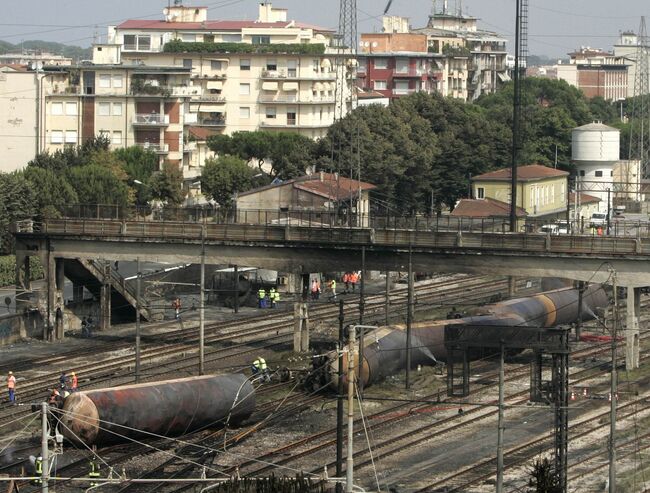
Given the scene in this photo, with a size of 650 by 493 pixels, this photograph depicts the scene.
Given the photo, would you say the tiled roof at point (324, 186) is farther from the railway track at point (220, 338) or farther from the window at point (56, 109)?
the window at point (56, 109)

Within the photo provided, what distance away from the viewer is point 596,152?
118500 mm

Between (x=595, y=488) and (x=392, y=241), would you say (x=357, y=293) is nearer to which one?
(x=392, y=241)

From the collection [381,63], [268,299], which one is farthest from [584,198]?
[381,63]

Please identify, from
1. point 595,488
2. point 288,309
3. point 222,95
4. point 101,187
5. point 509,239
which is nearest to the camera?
point 595,488

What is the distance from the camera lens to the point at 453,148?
11356cm

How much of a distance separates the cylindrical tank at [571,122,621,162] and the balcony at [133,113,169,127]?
106 feet

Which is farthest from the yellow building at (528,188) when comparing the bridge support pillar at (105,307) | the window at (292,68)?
the bridge support pillar at (105,307)

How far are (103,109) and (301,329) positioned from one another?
165 ft

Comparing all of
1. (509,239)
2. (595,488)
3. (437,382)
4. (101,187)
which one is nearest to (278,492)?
(595,488)

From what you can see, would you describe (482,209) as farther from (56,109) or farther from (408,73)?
(408,73)

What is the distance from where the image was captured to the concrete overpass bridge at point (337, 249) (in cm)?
5462

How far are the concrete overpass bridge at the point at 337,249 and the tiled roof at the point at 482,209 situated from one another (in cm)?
3144

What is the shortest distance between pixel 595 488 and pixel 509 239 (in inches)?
711

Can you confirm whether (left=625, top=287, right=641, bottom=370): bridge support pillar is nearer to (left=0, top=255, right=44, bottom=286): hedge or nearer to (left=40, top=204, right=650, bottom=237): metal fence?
(left=40, top=204, right=650, bottom=237): metal fence
